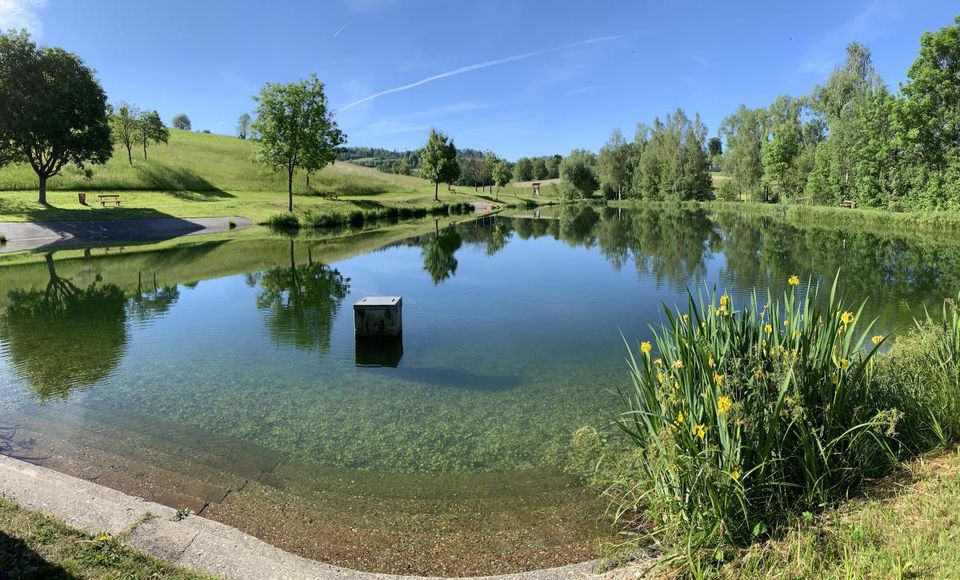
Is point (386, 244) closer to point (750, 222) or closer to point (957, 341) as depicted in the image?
point (957, 341)

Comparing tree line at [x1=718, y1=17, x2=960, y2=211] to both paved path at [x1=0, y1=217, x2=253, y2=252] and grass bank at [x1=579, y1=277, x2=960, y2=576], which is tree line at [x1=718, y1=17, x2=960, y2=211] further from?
paved path at [x1=0, y1=217, x2=253, y2=252]

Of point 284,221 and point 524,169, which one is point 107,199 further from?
point 524,169

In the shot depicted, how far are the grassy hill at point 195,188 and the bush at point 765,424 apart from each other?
40.3 meters

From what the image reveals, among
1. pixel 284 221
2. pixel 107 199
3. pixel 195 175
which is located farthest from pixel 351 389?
pixel 195 175

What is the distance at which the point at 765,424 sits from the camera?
4.31 metres

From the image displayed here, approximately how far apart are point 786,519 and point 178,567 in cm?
475

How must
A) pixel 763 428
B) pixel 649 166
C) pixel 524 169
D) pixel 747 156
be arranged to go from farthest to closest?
1. pixel 524 169
2. pixel 649 166
3. pixel 747 156
4. pixel 763 428

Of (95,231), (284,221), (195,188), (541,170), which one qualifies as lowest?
(95,231)

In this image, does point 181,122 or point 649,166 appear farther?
point 181,122

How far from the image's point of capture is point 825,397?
4.48m

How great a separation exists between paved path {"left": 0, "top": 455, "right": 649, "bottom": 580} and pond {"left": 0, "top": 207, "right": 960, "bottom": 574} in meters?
0.42

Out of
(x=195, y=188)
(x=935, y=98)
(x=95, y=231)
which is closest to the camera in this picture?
(x=95, y=231)

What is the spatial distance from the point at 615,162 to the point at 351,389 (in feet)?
315

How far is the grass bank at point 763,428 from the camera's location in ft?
13.3
